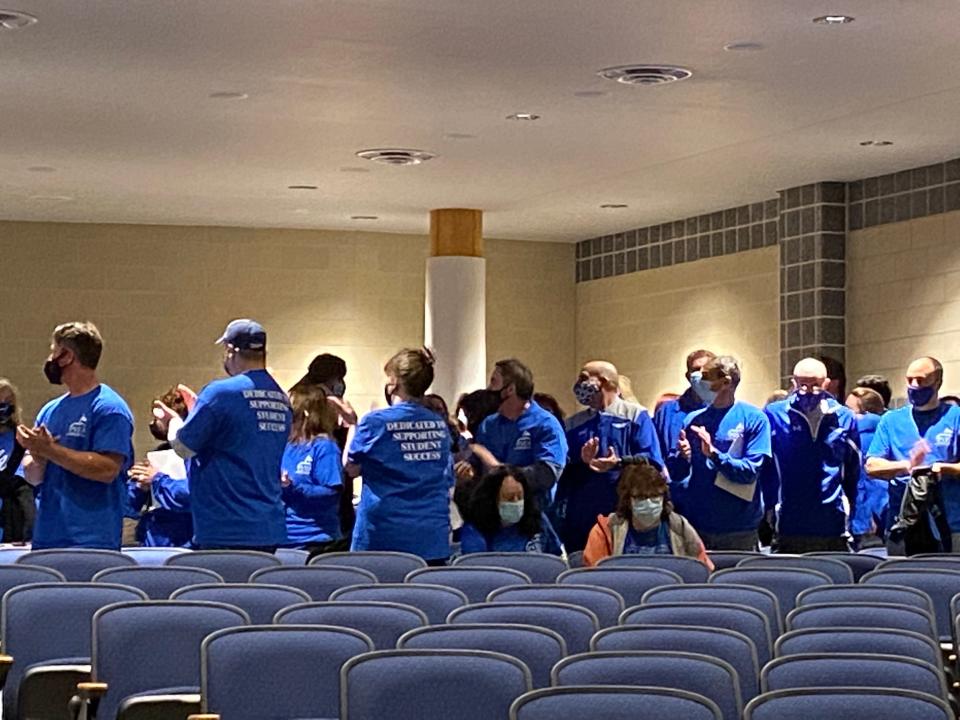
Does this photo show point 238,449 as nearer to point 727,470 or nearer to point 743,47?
point 727,470

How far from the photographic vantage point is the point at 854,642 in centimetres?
594

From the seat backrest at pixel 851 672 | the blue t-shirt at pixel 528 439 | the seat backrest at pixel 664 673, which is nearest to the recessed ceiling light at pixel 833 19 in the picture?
the blue t-shirt at pixel 528 439

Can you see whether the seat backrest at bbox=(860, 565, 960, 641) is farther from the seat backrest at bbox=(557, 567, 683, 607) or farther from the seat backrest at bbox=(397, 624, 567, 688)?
the seat backrest at bbox=(397, 624, 567, 688)

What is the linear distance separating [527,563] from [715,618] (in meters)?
2.35

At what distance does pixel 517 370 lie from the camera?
1057 centimetres

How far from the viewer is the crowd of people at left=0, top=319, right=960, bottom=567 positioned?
8.42 m

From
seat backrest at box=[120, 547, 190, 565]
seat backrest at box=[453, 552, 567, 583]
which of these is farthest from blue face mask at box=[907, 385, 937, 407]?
seat backrest at box=[120, 547, 190, 565]

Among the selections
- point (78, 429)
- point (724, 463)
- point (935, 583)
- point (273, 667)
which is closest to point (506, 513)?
point (724, 463)

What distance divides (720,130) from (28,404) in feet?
27.4

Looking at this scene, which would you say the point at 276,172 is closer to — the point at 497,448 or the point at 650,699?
the point at 497,448

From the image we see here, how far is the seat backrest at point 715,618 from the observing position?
20.8 feet

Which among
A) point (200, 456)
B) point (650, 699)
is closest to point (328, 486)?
point (200, 456)

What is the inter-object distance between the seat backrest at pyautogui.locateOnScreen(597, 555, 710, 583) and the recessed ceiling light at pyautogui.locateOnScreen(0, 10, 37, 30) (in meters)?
4.30

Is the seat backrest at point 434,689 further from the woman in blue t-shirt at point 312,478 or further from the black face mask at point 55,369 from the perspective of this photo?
the woman in blue t-shirt at point 312,478
